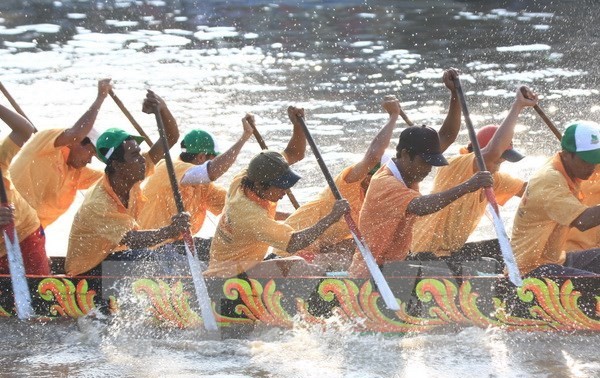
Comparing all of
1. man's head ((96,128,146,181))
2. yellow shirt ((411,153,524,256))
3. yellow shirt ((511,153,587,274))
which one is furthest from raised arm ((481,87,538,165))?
man's head ((96,128,146,181))

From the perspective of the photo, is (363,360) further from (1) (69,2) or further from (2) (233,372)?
(1) (69,2)

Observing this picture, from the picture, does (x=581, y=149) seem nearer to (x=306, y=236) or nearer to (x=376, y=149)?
(x=376, y=149)

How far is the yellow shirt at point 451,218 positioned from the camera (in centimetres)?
844

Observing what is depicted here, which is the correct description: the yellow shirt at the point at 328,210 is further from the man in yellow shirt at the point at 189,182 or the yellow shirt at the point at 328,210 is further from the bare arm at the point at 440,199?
the bare arm at the point at 440,199

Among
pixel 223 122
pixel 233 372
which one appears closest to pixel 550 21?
pixel 223 122

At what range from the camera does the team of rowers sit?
752 centimetres

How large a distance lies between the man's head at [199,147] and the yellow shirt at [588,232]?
2.65 metres

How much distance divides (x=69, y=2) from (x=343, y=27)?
237 inches

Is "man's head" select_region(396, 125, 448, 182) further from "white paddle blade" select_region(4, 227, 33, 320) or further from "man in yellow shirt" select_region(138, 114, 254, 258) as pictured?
"white paddle blade" select_region(4, 227, 33, 320)

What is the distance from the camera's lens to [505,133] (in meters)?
8.12

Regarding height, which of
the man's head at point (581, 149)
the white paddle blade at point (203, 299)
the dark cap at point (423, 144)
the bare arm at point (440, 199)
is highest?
the dark cap at point (423, 144)

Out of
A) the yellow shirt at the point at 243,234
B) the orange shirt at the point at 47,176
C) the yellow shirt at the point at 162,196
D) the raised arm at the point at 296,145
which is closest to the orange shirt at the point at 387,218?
the yellow shirt at the point at 243,234

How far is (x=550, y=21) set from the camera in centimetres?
2050

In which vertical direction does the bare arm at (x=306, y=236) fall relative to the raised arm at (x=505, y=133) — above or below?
below
